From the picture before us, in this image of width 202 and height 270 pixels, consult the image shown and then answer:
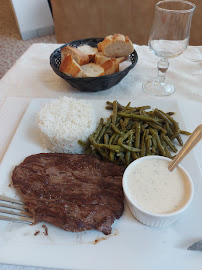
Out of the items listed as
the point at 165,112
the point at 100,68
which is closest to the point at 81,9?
the point at 100,68

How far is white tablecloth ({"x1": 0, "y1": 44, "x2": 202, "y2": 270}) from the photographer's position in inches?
85.0

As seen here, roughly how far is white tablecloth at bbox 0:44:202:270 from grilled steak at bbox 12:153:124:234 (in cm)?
51

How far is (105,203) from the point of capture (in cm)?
136

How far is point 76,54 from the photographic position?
2430 mm

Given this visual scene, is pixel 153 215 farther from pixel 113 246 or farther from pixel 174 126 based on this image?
pixel 174 126

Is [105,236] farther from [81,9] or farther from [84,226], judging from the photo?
[81,9]

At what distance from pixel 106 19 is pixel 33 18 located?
346 cm

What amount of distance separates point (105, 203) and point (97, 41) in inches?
84.9

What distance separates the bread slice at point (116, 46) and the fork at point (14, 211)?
182 centimetres

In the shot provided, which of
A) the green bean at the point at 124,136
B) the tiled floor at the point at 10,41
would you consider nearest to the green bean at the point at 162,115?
the green bean at the point at 124,136

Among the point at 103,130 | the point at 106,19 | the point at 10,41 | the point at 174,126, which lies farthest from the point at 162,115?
the point at 10,41

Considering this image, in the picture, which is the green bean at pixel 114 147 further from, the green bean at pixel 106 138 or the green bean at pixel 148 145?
the green bean at pixel 148 145

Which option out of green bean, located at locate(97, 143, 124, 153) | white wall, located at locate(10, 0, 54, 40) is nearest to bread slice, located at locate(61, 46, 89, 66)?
green bean, located at locate(97, 143, 124, 153)

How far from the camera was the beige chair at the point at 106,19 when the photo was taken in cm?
434
